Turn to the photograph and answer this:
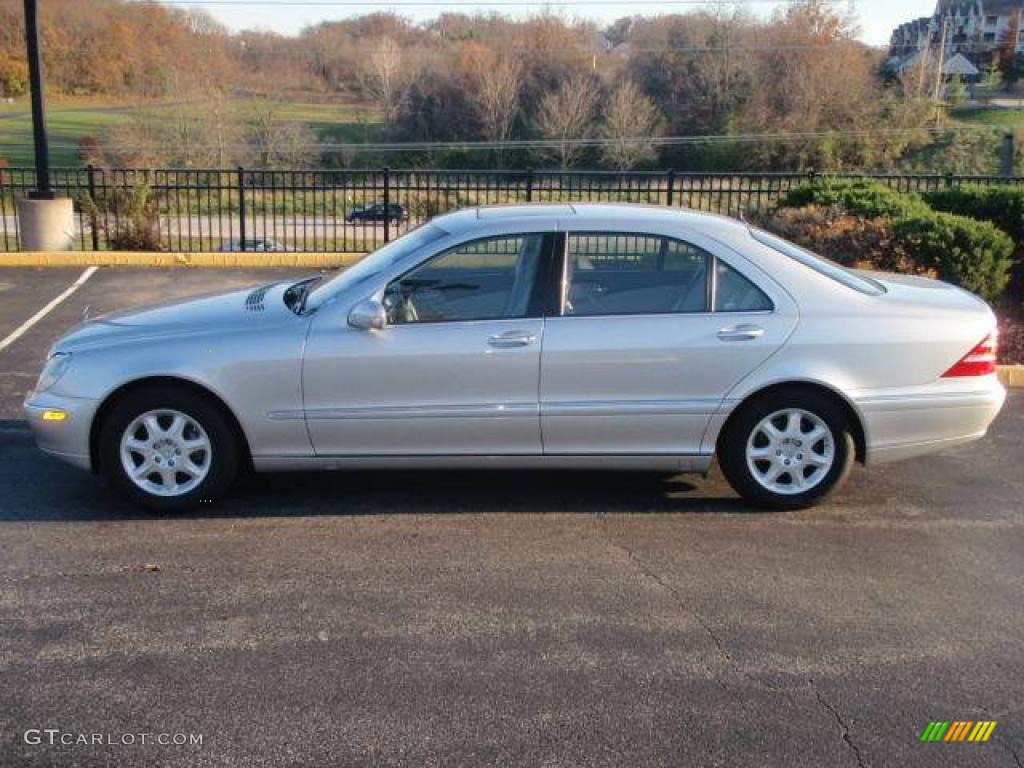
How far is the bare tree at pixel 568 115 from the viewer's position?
51.7m

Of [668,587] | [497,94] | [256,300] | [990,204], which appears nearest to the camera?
[668,587]

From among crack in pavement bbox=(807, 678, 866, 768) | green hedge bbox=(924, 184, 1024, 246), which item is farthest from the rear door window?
green hedge bbox=(924, 184, 1024, 246)

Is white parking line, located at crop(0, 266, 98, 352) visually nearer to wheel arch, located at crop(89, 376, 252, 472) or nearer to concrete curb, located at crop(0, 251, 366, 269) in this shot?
concrete curb, located at crop(0, 251, 366, 269)

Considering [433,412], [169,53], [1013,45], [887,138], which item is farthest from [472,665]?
[1013,45]

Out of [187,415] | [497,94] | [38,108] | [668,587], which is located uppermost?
[497,94]

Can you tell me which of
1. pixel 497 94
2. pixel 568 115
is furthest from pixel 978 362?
pixel 497 94

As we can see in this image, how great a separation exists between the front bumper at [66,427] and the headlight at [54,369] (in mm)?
57

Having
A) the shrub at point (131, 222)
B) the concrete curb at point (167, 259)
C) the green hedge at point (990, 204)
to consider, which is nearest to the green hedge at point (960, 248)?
the green hedge at point (990, 204)

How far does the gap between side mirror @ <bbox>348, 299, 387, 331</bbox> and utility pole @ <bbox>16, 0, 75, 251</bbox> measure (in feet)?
36.2

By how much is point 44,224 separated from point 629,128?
39.7 m

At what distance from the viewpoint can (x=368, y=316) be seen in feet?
17.5

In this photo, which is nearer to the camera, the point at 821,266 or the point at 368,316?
the point at 368,316

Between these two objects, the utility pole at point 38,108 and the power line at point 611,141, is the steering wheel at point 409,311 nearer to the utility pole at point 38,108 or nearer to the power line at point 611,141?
the utility pole at point 38,108

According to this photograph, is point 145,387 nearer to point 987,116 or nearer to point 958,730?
point 958,730
